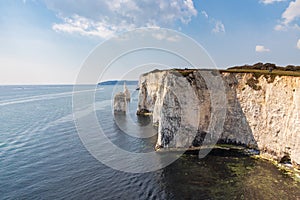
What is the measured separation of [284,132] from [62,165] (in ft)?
105

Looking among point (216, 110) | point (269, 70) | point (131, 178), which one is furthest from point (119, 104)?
point (269, 70)

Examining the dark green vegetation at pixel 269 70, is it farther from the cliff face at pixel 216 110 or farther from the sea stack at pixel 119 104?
the sea stack at pixel 119 104

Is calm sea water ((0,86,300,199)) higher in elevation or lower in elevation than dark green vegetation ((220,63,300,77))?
lower

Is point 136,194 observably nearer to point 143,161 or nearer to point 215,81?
point 143,161

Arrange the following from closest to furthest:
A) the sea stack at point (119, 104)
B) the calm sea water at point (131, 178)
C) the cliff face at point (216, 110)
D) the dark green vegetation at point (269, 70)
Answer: the calm sea water at point (131, 178), the dark green vegetation at point (269, 70), the cliff face at point (216, 110), the sea stack at point (119, 104)

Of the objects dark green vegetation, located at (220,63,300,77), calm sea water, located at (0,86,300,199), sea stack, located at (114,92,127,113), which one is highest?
dark green vegetation, located at (220,63,300,77)

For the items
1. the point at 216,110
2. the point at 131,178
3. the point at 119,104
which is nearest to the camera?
the point at 131,178

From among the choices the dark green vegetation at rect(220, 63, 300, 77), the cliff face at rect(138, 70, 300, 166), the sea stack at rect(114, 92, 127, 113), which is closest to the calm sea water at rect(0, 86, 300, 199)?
the cliff face at rect(138, 70, 300, 166)

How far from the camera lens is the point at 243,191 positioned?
22047mm

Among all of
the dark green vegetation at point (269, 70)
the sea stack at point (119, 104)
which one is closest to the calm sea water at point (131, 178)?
the dark green vegetation at point (269, 70)

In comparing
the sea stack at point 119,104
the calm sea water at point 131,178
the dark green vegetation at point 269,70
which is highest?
the dark green vegetation at point 269,70

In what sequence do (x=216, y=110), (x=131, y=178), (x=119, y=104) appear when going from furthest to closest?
(x=119, y=104) → (x=216, y=110) → (x=131, y=178)

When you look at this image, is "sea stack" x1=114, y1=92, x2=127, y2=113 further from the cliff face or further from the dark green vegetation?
the dark green vegetation

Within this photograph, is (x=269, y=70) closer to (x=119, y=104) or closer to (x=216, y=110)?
(x=216, y=110)
